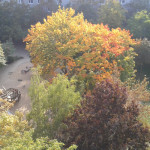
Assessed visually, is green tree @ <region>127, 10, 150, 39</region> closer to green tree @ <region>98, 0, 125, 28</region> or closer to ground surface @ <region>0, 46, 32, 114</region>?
green tree @ <region>98, 0, 125, 28</region>

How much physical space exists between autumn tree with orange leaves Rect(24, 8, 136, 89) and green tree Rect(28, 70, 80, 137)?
410 cm

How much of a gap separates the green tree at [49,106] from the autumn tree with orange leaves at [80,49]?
161 inches

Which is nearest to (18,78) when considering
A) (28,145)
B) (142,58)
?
(142,58)

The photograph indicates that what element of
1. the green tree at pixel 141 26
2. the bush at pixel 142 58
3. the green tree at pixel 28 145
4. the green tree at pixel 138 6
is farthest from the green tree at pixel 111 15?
the green tree at pixel 28 145

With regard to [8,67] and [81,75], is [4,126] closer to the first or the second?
[81,75]

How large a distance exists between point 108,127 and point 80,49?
716 cm

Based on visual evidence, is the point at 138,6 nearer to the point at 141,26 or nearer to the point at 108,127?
the point at 141,26

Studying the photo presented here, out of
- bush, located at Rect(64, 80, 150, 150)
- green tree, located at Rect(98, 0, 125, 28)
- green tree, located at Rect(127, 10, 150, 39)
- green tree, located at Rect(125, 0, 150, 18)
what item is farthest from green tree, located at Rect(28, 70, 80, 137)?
green tree, located at Rect(125, 0, 150, 18)

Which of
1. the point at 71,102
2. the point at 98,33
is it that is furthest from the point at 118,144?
the point at 98,33

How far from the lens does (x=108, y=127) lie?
21.4ft

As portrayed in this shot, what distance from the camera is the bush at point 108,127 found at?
6.53 meters

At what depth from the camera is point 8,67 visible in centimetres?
2264

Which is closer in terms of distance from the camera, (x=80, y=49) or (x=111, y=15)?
(x=80, y=49)

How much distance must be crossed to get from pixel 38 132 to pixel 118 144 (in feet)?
9.90
